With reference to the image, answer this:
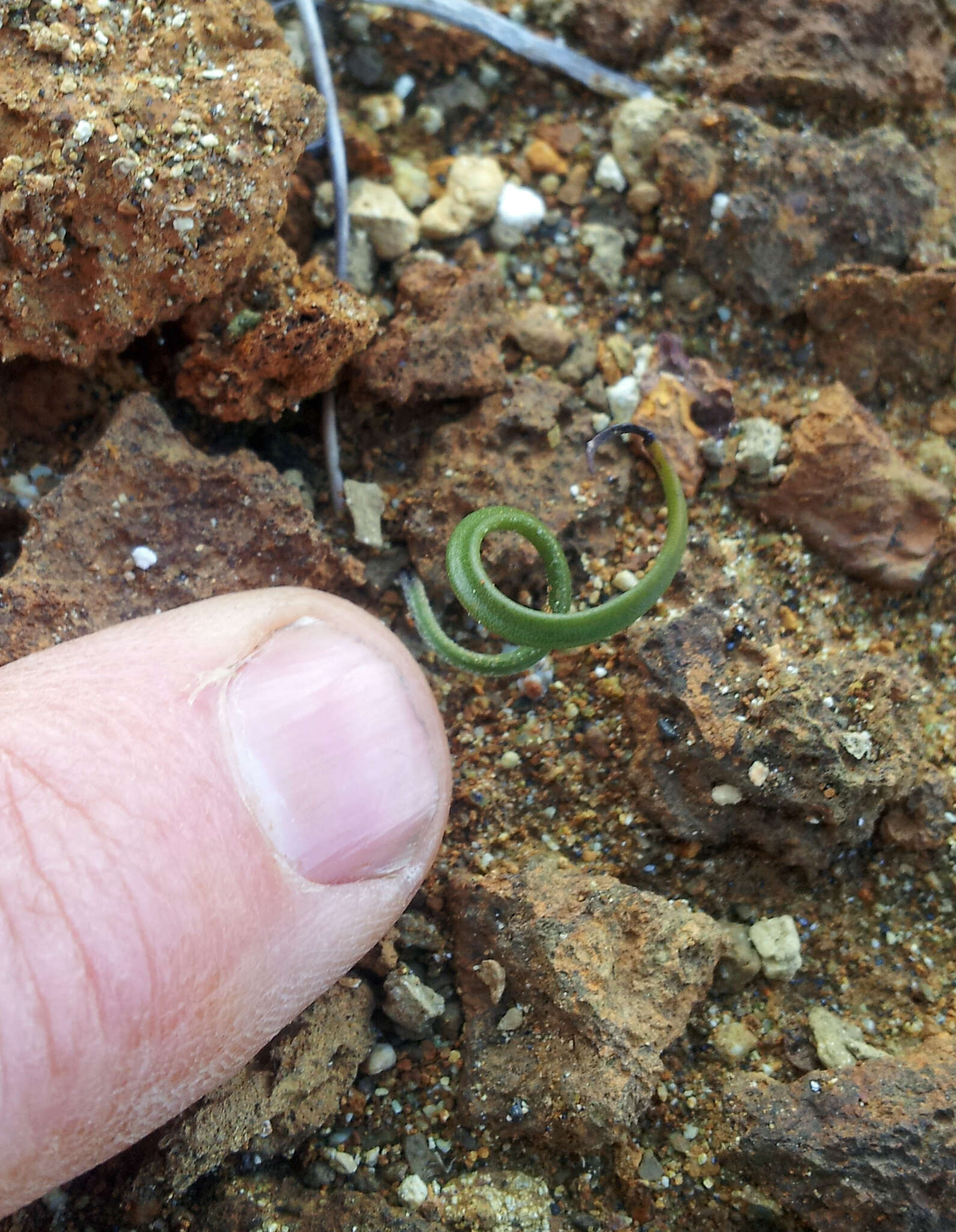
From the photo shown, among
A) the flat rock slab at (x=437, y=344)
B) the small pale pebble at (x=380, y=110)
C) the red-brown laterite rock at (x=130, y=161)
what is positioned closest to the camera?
the red-brown laterite rock at (x=130, y=161)

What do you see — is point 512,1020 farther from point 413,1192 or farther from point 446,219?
point 446,219

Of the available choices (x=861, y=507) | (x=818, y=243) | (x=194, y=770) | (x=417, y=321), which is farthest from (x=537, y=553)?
(x=818, y=243)

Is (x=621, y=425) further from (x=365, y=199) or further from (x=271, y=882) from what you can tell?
(x=271, y=882)

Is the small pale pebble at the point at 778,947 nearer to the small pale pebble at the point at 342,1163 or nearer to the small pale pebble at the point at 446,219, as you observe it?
the small pale pebble at the point at 342,1163

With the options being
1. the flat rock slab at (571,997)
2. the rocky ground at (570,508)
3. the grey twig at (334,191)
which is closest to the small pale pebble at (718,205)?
the rocky ground at (570,508)

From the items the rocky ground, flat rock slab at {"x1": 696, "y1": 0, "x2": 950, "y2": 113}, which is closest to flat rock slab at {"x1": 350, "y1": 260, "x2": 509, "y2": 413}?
the rocky ground

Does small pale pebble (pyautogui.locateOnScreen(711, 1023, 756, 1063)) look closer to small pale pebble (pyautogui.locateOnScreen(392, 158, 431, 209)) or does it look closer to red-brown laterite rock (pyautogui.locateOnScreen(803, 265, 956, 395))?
red-brown laterite rock (pyautogui.locateOnScreen(803, 265, 956, 395))
